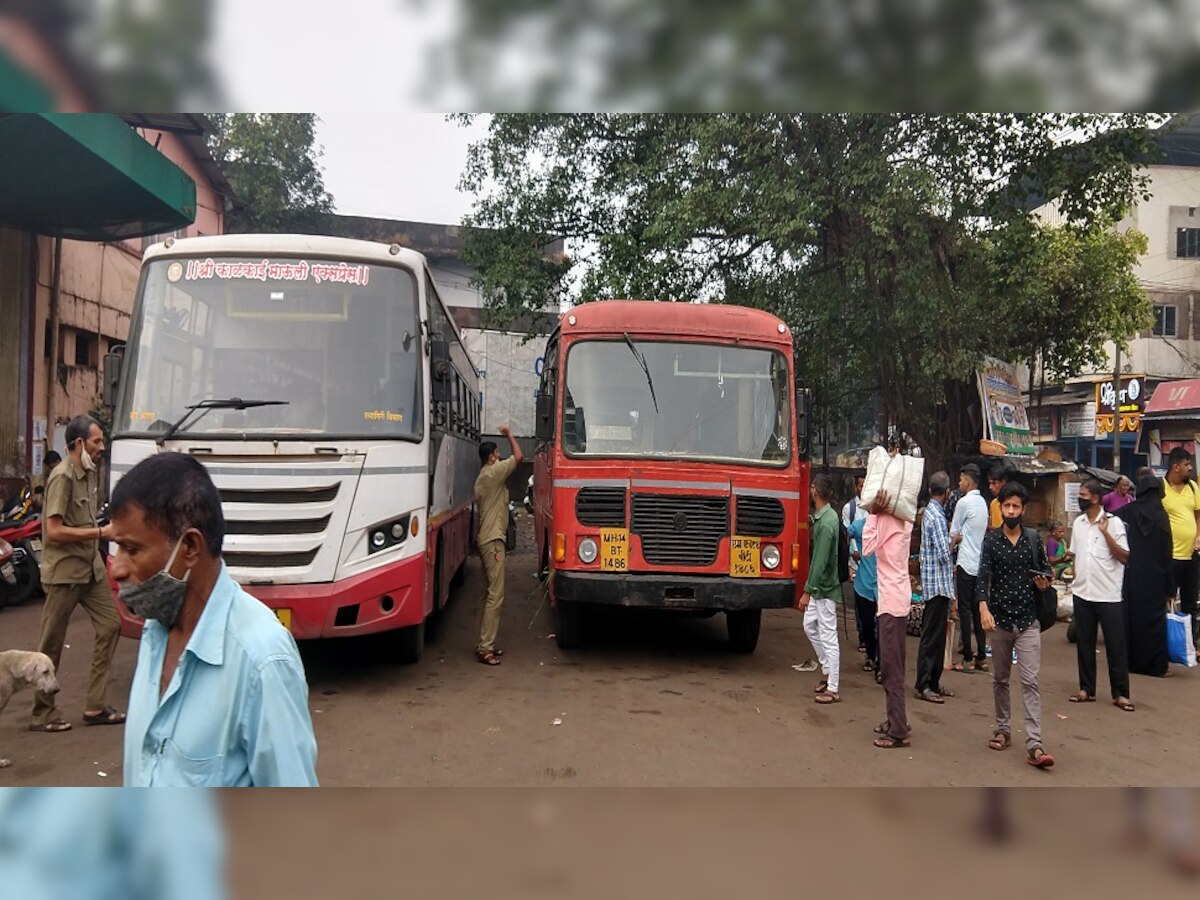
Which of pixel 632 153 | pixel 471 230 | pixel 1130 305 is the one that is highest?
pixel 632 153

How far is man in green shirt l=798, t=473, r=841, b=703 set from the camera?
257 inches

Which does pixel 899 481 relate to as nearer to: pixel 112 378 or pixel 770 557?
pixel 770 557

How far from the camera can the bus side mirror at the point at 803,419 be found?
7574 mm

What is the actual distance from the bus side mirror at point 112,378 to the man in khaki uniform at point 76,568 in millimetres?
597

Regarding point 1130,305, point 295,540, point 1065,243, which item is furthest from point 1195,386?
point 295,540

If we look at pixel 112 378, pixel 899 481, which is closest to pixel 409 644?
pixel 112 378

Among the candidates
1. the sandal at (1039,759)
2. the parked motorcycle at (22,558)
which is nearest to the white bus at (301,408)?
the sandal at (1039,759)

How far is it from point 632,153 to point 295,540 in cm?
891

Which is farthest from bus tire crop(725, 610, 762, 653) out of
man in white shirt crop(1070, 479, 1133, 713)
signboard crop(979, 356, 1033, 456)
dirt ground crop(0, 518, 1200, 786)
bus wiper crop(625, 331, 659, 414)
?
signboard crop(979, 356, 1033, 456)

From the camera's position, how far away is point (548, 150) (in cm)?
1295

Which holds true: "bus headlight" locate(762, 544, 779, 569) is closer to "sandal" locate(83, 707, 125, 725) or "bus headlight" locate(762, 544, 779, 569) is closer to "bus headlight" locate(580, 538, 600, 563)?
"bus headlight" locate(580, 538, 600, 563)

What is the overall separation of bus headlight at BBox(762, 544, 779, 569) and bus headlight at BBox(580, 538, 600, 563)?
4.64 ft

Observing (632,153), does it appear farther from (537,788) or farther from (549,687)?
(537,788)

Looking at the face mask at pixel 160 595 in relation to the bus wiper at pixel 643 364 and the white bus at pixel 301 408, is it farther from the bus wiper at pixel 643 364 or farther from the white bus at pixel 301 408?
the bus wiper at pixel 643 364
